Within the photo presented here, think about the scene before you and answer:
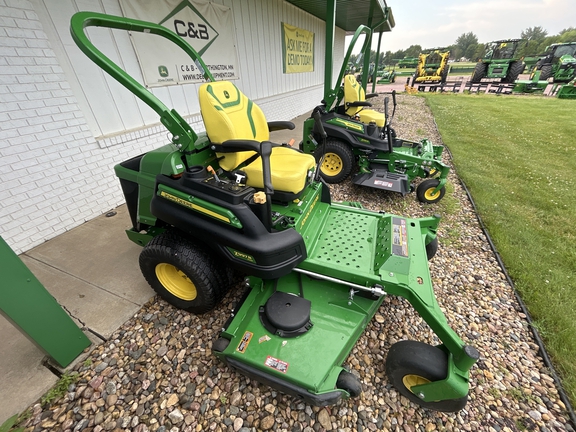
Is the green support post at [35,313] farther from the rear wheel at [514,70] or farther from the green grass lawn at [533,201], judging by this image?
Answer: the rear wheel at [514,70]

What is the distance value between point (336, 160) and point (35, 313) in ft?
12.4

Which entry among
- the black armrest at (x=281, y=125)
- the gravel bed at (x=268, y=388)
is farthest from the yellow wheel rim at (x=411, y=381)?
the black armrest at (x=281, y=125)

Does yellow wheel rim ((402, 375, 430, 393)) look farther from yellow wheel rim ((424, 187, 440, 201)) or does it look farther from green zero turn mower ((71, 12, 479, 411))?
yellow wheel rim ((424, 187, 440, 201))

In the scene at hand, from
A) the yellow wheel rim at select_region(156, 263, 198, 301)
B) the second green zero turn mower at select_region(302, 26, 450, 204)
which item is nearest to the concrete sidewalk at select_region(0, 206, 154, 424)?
the yellow wheel rim at select_region(156, 263, 198, 301)

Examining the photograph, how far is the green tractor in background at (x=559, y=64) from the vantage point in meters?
14.6

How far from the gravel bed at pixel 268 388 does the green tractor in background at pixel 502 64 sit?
19300 millimetres

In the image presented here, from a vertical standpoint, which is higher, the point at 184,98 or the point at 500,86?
the point at 184,98

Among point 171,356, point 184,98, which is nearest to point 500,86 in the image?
point 184,98

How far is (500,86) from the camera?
14.1 metres

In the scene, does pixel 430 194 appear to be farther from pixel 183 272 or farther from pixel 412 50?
pixel 412 50

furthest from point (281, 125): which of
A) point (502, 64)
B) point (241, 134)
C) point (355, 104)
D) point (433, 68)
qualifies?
point (502, 64)

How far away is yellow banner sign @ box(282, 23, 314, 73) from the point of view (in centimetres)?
753

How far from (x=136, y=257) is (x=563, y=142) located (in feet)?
29.6

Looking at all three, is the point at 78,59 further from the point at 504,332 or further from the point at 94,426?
the point at 504,332
